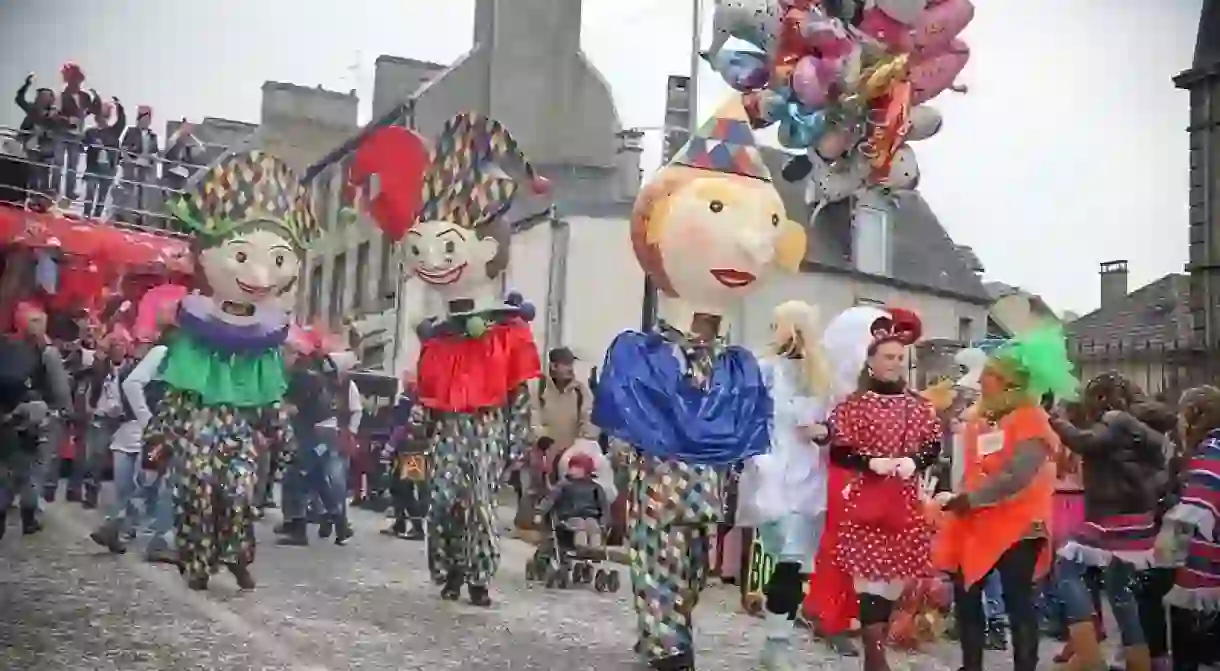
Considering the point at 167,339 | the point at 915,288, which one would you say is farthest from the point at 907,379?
the point at 167,339

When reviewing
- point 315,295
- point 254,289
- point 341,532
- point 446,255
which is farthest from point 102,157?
point 341,532

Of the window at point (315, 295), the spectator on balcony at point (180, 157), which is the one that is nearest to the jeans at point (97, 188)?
the spectator on balcony at point (180, 157)

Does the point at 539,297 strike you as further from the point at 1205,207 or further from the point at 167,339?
the point at 1205,207

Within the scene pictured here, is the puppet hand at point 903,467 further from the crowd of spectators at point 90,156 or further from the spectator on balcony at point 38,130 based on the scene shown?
the spectator on balcony at point 38,130

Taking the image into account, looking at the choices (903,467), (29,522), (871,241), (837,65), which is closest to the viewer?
(903,467)

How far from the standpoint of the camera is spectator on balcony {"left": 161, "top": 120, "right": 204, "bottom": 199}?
3320mm

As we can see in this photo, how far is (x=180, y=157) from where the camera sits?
3.38 metres

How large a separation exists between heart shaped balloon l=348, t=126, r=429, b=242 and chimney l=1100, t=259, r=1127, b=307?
1925 millimetres

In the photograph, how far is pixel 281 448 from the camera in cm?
345

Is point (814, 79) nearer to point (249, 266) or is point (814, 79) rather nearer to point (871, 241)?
point (871, 241)

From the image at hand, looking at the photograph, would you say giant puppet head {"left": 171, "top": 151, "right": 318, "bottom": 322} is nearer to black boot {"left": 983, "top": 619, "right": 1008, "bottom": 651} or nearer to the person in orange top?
the person in orange top

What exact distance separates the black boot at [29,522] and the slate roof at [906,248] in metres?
2.00

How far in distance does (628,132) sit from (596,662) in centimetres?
140

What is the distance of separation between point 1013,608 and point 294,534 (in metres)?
1.76
